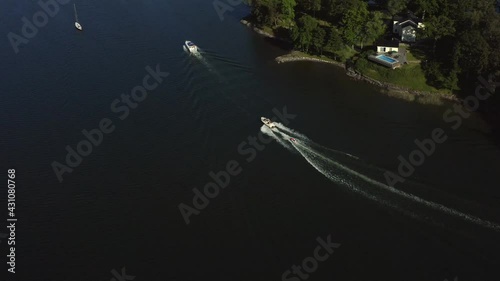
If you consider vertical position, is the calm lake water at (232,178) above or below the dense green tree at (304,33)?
below

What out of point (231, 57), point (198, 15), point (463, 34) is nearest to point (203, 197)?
point (231, 57)

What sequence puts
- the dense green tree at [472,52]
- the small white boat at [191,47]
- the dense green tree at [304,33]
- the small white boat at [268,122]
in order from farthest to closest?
the small white boat at [191,47]
the dense green tree at [304,33]
the dense green tree at [472,52]
the small white boat at [268,122]

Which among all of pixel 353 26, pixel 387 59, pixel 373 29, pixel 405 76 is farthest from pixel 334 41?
pixel 405 76

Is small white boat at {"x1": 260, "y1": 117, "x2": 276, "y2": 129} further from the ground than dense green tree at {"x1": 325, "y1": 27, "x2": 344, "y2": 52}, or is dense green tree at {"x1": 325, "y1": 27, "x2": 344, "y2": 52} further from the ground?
dense green tree at {"x1": 325, "y1": 27, "x2": 344, "y2": 52}

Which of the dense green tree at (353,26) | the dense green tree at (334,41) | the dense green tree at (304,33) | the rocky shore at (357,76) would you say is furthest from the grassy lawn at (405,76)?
the dense green tree at (304,33)

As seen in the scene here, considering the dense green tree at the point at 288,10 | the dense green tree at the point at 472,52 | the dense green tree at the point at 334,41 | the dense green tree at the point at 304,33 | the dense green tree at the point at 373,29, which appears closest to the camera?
the dense green tree at the point at 472,52

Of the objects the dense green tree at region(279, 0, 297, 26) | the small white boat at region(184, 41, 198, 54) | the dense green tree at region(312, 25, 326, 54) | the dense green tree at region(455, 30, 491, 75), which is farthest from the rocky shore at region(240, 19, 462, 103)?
the small white boat at region(184, 41, 198, 54)

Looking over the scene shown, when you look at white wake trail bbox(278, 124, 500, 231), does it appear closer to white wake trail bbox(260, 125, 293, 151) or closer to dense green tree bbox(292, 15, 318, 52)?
white wake trail bbox(260, 125, 293, 151)

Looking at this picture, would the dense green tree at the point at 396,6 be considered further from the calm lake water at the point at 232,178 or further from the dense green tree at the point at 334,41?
the calm lake water at the point at 232,178

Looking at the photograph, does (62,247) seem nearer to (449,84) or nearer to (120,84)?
(120,84)
